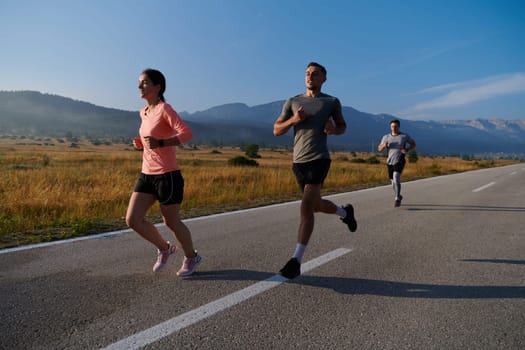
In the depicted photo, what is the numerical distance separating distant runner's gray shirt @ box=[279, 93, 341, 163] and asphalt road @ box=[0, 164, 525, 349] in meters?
1.25

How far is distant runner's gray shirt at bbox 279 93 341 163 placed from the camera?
3.77m

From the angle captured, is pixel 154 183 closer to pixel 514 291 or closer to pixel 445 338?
pixel 445 338

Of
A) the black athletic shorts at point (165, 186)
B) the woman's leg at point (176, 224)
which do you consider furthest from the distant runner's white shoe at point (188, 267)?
the black athletic shorts at point (165, 186)

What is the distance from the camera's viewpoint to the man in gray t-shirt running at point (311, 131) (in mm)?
3775

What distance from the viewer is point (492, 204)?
30.8 ft

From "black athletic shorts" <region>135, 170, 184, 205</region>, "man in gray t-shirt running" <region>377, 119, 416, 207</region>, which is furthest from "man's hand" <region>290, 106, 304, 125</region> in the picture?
"man in gray t-shirt running" <region>377, 119, 416, 207</region>

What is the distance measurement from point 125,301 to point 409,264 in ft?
10.0

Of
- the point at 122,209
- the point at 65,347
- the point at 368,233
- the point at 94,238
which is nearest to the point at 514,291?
the point at 368,233

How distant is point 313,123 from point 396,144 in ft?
18.8

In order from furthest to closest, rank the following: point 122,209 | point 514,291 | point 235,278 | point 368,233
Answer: point 122,209 < point 368,233 < point 235,278 < point 514,291

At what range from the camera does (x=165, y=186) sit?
351cm

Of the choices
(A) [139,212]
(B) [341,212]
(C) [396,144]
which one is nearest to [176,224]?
(A) [139,212]

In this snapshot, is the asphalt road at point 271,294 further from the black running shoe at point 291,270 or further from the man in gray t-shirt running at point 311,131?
the man in gray t-shirt running at point 311,131

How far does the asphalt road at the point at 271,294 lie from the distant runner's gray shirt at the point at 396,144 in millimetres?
3325
